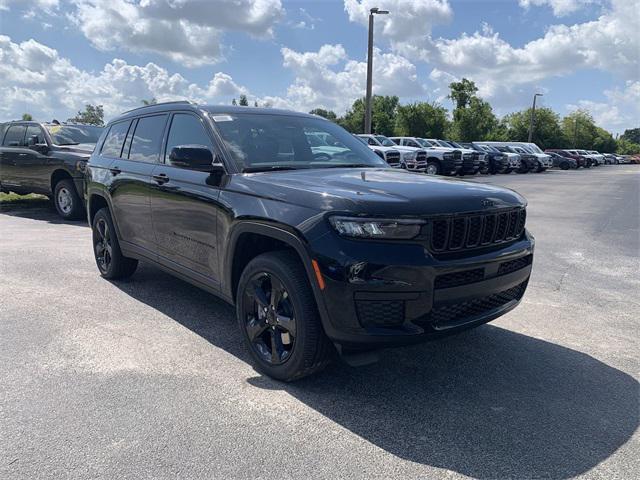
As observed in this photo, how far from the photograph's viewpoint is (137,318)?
4.55 metres

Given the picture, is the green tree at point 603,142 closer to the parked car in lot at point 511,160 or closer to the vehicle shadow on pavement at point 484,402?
the parked car in lot at point 511,160

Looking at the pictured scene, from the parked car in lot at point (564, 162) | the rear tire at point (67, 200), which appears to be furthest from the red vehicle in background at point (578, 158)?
the rear tire at point (67, 200)

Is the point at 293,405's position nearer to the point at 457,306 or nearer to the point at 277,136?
the point at 457,306

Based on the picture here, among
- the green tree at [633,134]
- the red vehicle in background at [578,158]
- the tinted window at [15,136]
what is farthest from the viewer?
the green tree at [633,134]

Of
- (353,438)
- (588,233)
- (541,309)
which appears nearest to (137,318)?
(353,438)

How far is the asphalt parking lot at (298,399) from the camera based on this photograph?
2521 mm

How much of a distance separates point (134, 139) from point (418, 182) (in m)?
3.10

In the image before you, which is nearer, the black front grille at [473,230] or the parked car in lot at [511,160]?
the black front grille at [473,230]

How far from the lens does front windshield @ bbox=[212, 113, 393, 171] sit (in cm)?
386

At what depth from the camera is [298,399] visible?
314 centimetres

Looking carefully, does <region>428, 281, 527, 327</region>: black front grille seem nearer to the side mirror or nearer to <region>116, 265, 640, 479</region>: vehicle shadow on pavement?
<region>116, 265, 640, 479</region>: vehicle shadow on pavement

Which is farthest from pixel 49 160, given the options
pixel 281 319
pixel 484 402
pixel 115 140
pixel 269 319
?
pixel 484 402

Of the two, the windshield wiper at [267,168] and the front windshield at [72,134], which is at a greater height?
the front windshield at [72,134]

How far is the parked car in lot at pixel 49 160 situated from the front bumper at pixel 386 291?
7.76 metres
